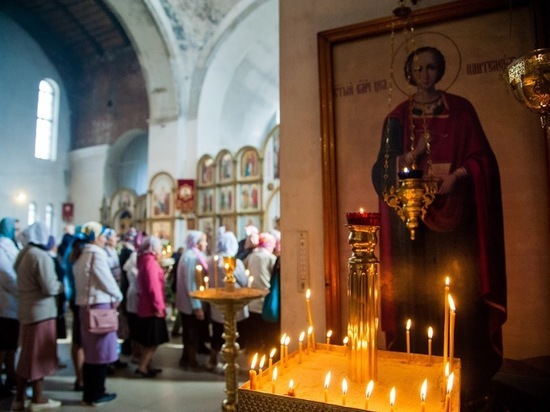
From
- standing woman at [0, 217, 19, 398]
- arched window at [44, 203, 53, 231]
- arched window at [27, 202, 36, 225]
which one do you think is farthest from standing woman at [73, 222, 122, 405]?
arched window at [44, 203, 53, 231]

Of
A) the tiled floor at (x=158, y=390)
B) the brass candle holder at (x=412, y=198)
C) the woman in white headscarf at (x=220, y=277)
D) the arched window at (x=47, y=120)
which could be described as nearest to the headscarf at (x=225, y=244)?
the woman in white headscarf at (x=220, y=277)

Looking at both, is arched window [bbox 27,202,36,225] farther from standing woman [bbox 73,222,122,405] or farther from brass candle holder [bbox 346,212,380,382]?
brass candle holder [bbox 346,212,380,382]

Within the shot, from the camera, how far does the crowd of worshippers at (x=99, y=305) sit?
3.89 meters

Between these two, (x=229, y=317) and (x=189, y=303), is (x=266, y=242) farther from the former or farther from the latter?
(x=229, y=317)

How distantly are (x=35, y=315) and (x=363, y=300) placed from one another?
3505 mm

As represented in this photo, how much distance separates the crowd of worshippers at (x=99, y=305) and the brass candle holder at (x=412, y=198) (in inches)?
41.6

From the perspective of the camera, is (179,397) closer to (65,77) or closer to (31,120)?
(31,120)

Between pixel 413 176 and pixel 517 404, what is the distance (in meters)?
1.25

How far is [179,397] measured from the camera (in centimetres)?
428

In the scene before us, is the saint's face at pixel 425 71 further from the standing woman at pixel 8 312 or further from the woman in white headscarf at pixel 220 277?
the standing woman at pixel 8 312

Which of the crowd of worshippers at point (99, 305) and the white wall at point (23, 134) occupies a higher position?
the white wall at point (23, 134)

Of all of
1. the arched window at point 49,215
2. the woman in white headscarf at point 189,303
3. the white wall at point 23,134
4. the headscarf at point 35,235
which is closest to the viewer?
the headscarf at point 35,235

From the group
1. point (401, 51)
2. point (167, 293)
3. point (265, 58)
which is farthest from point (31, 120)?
point (401, 51)

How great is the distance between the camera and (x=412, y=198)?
2.28 m
